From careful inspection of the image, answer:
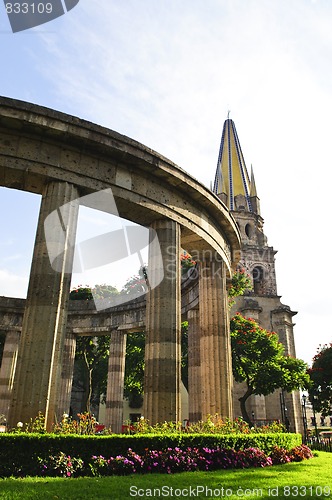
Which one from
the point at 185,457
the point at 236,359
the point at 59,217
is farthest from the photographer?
the point at 236,359

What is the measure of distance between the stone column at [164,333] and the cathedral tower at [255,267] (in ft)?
92.3

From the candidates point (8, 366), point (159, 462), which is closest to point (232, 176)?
point (8, 366)

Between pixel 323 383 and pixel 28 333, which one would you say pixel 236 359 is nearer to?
pixel 323 383

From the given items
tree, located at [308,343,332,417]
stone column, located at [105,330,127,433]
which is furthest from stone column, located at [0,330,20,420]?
tree, located at [308,343,332,417]

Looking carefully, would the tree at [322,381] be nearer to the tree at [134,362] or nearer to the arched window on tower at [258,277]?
the arched window on tower at [258,277]

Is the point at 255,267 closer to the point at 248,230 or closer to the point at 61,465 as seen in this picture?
the point at 248,230

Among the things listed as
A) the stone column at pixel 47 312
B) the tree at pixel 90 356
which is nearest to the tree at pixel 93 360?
the tree at pixel 90 356

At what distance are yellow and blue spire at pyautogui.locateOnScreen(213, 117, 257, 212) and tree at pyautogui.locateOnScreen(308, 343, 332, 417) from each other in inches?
852

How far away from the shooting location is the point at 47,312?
1227cm

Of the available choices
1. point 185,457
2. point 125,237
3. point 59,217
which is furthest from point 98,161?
point 185,457

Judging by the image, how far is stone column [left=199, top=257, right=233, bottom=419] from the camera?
17.0m

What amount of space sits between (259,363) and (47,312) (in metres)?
22.4

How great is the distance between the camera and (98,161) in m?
14.9

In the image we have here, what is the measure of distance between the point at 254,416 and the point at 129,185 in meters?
31.7
